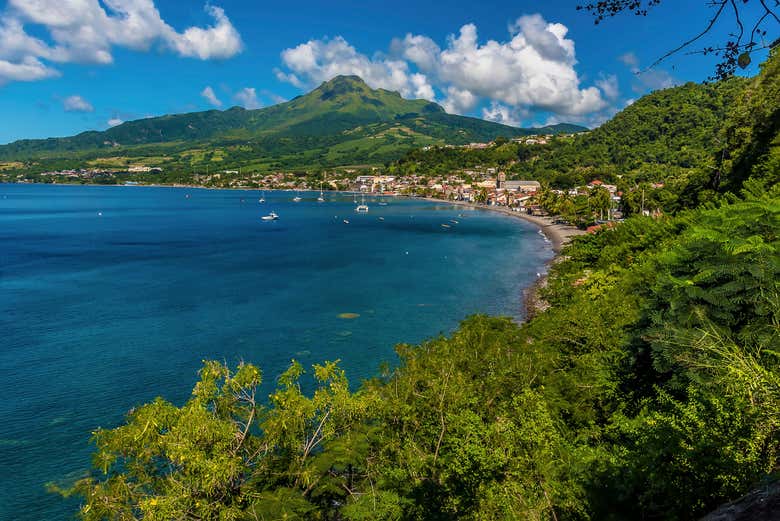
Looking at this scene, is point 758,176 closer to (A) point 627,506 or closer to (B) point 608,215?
(A) point 627,506

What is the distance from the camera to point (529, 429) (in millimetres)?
10719

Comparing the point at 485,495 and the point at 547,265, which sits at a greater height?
the point at 485,495

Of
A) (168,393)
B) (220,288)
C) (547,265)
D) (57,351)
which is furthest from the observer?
(547,265)

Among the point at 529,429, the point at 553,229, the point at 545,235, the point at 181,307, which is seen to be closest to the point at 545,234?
the point at 545,235

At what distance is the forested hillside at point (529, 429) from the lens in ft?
25.8

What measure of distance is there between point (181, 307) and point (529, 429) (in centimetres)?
4688

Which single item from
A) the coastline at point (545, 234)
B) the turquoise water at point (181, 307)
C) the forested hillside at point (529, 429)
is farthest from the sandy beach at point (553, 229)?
the forested hillside at point (529, 429)

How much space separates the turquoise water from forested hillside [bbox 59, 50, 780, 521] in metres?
7.48

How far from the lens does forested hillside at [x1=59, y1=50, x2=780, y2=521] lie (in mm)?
7871

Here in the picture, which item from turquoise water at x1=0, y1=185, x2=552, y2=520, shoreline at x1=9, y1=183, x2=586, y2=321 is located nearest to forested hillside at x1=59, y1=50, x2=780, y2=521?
turquoise water at x1=0, y1=185, x2=552, y2=520

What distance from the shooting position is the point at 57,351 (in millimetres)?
37000

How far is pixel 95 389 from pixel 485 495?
30780 millimetres

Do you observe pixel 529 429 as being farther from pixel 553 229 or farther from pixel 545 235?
pixel 553 229

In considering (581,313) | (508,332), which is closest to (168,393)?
(508,332)
